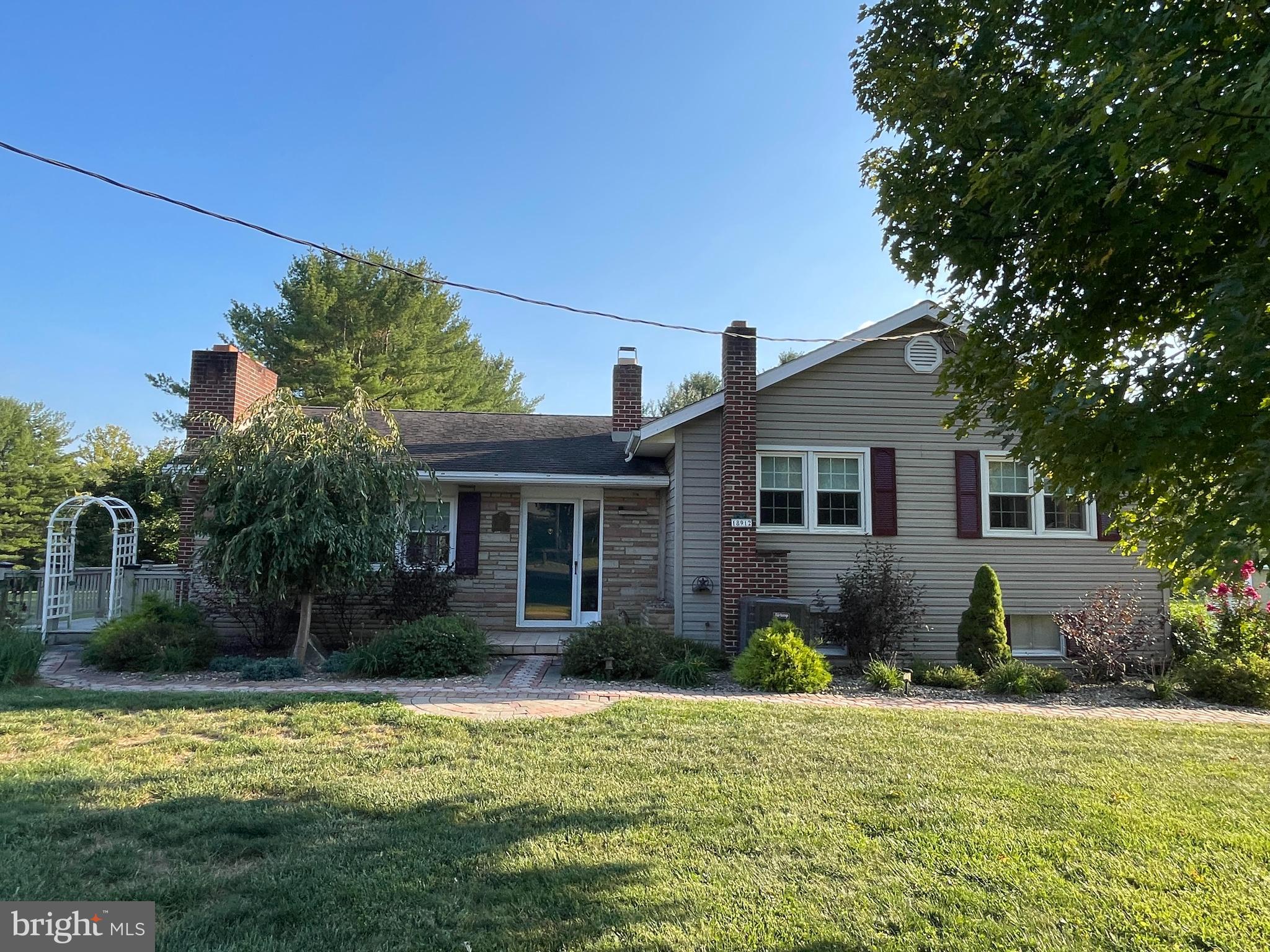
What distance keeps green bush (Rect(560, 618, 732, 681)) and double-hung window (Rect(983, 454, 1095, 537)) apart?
5.32 meters

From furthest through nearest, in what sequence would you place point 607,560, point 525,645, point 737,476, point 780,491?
point 607,560 → point 780,491 → point 525,645 → point 737,476

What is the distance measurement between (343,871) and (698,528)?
7.60 meters

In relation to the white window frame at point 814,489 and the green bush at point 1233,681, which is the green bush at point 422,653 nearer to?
the white window frame at point 814,489

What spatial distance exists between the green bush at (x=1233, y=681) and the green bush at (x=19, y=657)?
13.5 m

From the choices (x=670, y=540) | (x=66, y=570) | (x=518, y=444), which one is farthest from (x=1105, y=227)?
(x=66, y=570)

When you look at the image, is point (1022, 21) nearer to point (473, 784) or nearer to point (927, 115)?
point (927, 115)

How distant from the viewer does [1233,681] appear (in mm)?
8211

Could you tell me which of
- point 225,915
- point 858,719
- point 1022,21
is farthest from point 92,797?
point 1022,21

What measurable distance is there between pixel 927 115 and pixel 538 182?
31.7 feet

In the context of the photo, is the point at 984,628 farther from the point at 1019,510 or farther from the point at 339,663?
the point at 339,663

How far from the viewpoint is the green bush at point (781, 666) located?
319 inches

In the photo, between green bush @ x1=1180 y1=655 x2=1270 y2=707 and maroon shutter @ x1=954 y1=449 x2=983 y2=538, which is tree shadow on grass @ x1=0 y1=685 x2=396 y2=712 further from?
green bush @ x1=1180 y1=655 x2=1270 y2=707

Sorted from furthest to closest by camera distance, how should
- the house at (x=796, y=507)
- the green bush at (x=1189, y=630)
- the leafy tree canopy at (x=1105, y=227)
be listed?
the house at (x=796, y=507) < the green bush at (x=1189, y=630) < the leafy tree canopy at (x=1105, y=227)

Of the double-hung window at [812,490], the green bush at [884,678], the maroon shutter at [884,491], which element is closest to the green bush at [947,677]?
the green bush at [884,678]
